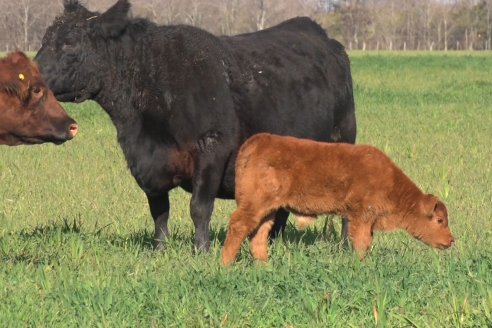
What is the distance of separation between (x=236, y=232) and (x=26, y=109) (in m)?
1.63

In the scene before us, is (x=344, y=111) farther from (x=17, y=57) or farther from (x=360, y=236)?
(x=17, y=57)

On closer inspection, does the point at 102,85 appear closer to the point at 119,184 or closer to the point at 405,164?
the point at 119,184

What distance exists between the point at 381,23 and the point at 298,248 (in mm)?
143793

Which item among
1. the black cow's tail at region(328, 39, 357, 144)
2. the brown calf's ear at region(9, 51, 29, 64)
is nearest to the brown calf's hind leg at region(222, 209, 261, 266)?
the brown calf's ear at region(9, 51, 29, 64)

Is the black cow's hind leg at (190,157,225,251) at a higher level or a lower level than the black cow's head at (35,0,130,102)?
lower

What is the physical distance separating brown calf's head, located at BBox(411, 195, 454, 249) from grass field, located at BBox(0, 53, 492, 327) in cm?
12

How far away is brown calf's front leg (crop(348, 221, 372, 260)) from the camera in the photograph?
22.1 feet

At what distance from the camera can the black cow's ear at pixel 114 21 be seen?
25.1 feet

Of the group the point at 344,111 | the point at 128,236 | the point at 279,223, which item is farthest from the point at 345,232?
the point at 128,236

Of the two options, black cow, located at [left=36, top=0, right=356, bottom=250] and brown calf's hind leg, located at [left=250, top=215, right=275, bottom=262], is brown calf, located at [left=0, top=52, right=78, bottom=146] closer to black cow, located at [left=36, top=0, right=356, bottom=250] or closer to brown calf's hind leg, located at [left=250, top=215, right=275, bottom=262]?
black cow, located at [left=36, top=0, right=356, bottom=250]

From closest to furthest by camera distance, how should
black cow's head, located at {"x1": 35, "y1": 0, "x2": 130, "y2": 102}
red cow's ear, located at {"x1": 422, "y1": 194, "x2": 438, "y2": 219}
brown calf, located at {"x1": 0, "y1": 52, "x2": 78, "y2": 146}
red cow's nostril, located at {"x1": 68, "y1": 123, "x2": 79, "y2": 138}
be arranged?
brown calf, located at {"x1": 0, "y1": 52, "x2": 78, "y2": 146} < red cow's nostril, located at {"x1": 68, "y1": 123, "x2": 79, "y2": 138} < red cow's ear, located at {"x1": 422, "y1": 194, "x2": 438, "y2": 219} < black cow's head, located at {"x1": 35, "y1": 0, "x2": 130, "y2": 102}

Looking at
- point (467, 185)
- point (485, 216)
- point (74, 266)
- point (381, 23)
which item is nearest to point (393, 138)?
point (467, 185)

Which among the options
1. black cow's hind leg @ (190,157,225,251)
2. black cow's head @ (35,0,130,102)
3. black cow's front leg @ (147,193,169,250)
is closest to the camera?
black cow's hind leg @ (190,157,225,251)

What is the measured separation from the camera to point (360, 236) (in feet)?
22.1
